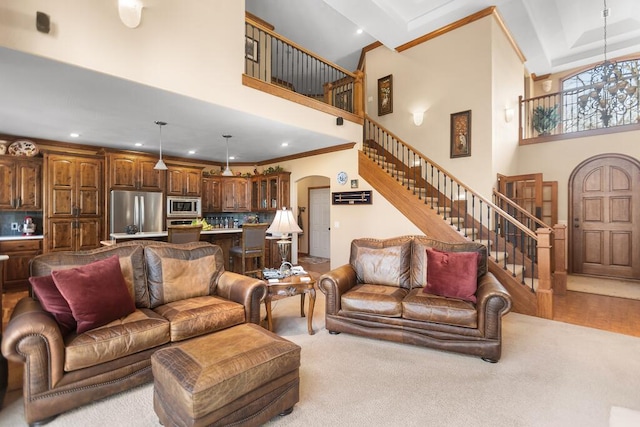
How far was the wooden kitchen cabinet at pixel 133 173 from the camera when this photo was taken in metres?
5.78

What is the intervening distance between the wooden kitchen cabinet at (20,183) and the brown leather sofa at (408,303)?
5356 millimetres

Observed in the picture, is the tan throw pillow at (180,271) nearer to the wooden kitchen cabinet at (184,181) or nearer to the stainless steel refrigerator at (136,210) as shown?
the stainless steel refrigerator at (136,210)

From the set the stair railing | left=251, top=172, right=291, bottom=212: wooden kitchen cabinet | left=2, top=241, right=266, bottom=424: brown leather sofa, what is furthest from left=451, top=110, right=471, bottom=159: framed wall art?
left=2, top=241, right=266, bottom=424: brown leather sofa

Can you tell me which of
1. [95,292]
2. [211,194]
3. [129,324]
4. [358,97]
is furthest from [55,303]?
[211,194]

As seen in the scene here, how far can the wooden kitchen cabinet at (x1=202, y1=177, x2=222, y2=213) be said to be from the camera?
755 cm

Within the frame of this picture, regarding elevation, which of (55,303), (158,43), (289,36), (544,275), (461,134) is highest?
(289,36)

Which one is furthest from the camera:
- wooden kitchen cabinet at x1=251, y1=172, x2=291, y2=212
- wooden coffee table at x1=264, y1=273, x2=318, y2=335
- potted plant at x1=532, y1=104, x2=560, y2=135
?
wooden kitchen cabinet at x1=251, y1=172, x2=291, y2=212

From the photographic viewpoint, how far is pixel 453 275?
9.93ft

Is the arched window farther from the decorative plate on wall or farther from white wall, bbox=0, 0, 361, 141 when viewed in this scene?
the decorative plate on wall

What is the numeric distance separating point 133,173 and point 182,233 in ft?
7.76

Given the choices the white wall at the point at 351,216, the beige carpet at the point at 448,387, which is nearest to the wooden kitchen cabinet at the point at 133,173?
the white wall at the point at 351,216

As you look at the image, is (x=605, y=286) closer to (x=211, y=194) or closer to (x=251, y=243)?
(x=251, y=243)

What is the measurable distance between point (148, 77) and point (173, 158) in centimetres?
444

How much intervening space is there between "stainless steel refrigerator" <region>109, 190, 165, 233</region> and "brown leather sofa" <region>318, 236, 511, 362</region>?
14.6 feet
